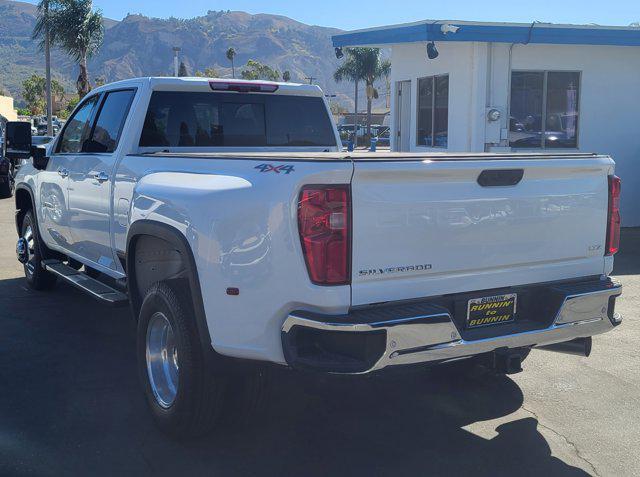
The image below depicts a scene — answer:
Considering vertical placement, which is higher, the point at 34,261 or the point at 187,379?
the point at 187,379

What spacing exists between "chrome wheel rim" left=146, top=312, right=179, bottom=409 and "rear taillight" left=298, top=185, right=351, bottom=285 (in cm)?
126

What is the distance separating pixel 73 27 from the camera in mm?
37188

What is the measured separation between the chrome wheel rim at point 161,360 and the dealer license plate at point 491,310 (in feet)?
5.57

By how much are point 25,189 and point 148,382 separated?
394 cm

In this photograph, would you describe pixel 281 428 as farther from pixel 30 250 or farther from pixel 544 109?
pixel 544 109

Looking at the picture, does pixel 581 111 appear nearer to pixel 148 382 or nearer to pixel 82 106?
pixel 82 106

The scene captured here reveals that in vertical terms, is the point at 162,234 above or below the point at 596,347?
above

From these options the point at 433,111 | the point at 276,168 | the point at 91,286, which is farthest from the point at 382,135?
the point at 276,168

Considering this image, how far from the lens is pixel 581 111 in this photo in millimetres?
13148

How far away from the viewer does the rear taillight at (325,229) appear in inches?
137

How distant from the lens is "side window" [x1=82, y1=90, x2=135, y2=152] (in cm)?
578

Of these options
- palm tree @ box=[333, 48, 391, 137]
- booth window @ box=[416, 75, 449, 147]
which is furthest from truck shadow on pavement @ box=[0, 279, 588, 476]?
palm tree @ box=[333, 48, 391, 137]

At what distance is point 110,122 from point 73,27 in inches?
1348

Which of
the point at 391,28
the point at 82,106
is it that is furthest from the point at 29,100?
the point at 82,106
